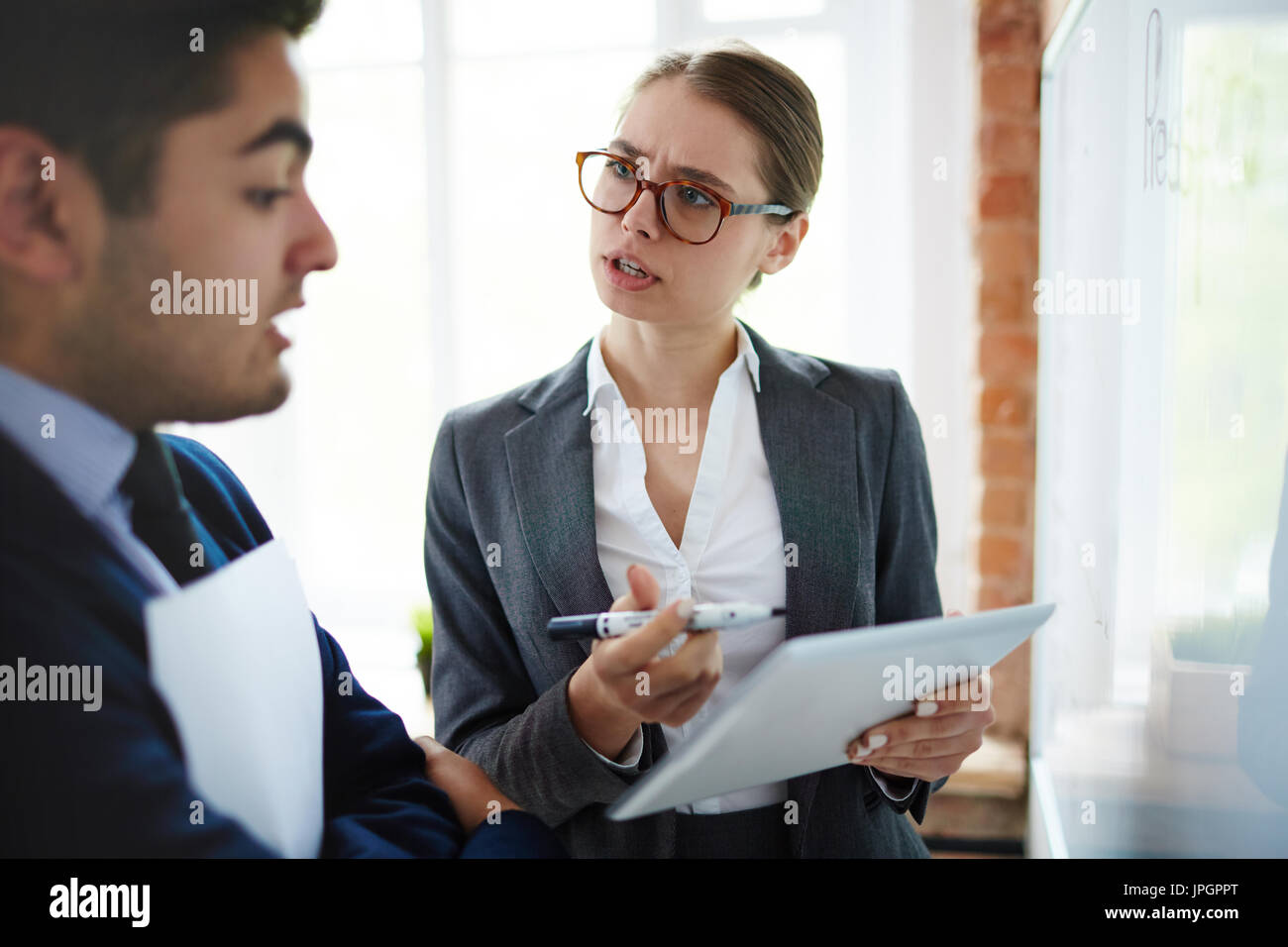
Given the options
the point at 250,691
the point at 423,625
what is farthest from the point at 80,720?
the point at 423,625

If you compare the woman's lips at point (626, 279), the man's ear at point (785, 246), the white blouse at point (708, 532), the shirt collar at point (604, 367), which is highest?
the man's ear at point (785, 246)

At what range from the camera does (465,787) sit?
0.78m

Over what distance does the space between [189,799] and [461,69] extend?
2329mm

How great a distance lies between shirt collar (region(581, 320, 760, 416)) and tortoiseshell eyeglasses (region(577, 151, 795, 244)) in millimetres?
181

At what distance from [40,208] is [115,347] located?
9cm

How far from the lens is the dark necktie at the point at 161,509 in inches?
23.5

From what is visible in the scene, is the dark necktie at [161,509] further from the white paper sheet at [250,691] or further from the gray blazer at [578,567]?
the gray blazer at [578,567]

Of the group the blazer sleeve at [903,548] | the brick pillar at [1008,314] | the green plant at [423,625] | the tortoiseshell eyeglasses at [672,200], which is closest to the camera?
the tortoiseshell eyeglasses at [672,200]

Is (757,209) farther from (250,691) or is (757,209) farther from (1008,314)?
(1008,314)

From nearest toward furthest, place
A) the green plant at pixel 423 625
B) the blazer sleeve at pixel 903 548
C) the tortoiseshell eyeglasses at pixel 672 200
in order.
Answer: the tortoiseshell eyeglasses at pixel 672 200 < the blazer sleeve at pixel 903 548 < the green plant at pixel 423 625

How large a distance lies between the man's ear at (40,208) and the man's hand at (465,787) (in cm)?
50

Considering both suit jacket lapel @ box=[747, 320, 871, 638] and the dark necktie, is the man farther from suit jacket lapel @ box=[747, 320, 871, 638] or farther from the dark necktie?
suit jacket lapel @ box=[747, 320, 871, 638]

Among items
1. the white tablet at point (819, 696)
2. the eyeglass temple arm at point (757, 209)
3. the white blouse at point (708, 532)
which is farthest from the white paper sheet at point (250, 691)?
the eyeglass temple arm at point (757, 209)

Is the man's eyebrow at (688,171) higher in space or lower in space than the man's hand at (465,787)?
higher
